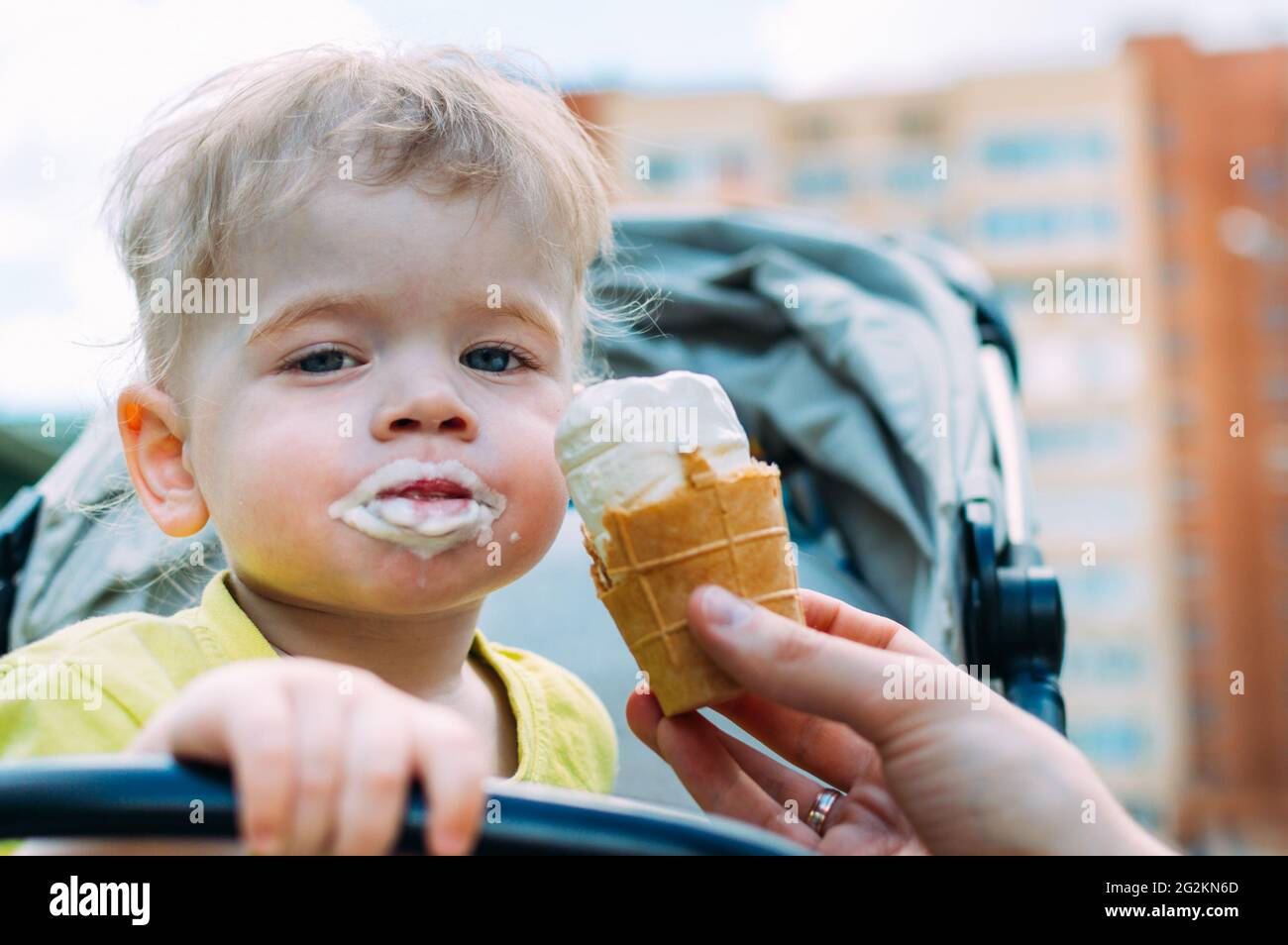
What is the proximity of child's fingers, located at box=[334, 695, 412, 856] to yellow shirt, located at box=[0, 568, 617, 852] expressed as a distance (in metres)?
0.57

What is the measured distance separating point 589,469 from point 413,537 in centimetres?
21

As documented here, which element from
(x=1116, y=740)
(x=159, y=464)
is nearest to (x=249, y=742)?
(x=159, y=464)

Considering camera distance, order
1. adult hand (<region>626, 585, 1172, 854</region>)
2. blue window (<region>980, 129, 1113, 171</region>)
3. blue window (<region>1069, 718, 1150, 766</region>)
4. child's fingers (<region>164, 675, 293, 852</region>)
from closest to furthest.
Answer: child's fingers (<region>164, 675, 293, 852</region>) → adult hand (<region>626, 585, 1172, 854</region>) → blue window (<region>1069, 718, 1150, 766</region>) → blue window (<region>980, 129, 1113, 171</region>)

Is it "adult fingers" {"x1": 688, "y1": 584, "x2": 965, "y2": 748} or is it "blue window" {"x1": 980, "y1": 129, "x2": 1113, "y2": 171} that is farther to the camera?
"blue window" {"x1": 980, "y1": 129, "x2": 1113, "y2": 171}

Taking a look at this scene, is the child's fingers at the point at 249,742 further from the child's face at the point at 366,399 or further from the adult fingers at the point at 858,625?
the adult fingers at the point at 858,625

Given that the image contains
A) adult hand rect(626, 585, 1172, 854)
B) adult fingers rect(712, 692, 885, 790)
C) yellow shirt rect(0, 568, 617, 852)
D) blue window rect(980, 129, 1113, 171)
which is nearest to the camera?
adult hand rect(626, 585, 1172, 854)

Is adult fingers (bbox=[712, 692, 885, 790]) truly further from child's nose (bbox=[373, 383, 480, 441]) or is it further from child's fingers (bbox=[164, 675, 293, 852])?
child's fingers (bbox=[164, 675, 293, 852])

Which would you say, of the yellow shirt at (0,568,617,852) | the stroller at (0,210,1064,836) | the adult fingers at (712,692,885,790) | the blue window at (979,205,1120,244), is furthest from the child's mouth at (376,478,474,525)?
the blue window at (979,205,1120,244)

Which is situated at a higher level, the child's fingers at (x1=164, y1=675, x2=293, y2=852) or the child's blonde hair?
the child's blonde hair

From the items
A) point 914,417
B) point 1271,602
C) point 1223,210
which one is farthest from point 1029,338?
point 914,417

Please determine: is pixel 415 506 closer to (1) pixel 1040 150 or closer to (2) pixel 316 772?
(2) pixel 316 772

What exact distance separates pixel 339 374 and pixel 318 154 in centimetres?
28

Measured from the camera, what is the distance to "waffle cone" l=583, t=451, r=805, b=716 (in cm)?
124

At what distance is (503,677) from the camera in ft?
5.64
